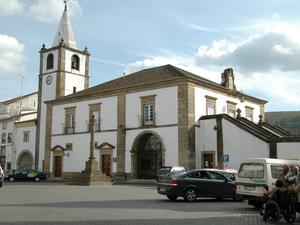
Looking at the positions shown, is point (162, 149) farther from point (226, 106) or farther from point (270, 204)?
point (270, 204)

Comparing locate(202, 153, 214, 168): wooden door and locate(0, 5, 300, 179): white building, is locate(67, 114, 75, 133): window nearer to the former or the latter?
locate(0, 5, 300, 179): white building

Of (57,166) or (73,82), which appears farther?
(73,82)

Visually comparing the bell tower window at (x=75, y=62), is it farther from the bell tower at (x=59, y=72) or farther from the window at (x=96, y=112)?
the window at (x=96, y=112)

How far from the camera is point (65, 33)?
5225 centimetres

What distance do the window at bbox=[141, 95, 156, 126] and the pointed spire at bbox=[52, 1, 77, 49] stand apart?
16849mm

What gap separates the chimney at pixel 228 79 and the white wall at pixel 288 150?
11488 millimetres

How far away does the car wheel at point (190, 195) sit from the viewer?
18.7m

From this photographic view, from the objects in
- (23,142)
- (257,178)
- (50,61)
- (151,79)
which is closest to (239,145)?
(151,79)

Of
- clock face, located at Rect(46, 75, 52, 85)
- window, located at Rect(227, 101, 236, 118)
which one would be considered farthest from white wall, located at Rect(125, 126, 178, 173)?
clock face, located at Rect(46, 75, 52, 85)

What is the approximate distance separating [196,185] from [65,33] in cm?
3746

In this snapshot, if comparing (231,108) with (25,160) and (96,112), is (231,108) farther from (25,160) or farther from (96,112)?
(25,160)

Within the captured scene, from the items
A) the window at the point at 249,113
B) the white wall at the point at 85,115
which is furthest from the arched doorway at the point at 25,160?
the window at the point at 249,113

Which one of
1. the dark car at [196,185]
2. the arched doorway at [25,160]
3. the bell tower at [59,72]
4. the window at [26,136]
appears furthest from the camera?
the window at [26,136]

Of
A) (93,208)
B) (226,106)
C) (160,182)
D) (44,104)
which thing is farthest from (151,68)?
(93,208)
